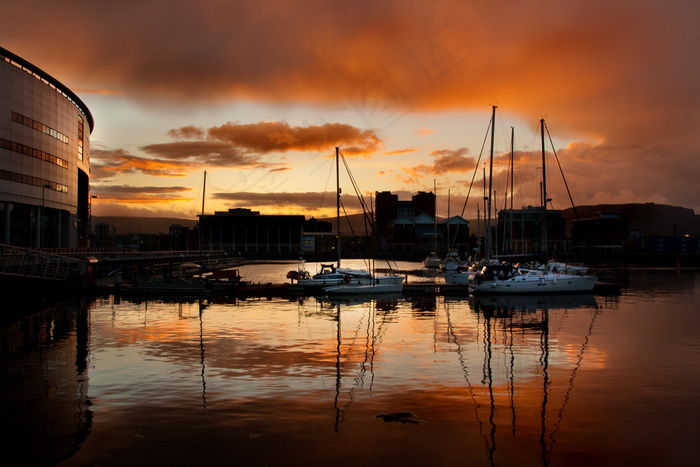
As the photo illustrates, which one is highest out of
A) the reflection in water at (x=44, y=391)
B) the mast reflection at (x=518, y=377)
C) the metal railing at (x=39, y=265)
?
the metal railing at (x=39, y=265)

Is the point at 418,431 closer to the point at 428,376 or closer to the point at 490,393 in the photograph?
the point at 490,393

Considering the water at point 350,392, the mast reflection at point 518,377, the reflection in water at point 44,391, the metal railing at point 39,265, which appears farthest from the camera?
the metal railing at point 39,265

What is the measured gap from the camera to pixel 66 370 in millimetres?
23828

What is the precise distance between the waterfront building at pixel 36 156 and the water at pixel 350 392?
177ft

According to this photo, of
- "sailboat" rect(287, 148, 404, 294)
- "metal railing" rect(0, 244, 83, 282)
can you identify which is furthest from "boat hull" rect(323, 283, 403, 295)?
"metal railing" rect(0, 244, 83, 282)

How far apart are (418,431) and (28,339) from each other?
1031 inches

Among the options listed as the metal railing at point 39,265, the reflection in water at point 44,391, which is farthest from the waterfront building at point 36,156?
the reflection in water at point 44,391

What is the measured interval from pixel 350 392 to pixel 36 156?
86529mm

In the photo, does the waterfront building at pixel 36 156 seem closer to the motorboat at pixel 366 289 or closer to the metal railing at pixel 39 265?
the metal railing at pixel 39 265

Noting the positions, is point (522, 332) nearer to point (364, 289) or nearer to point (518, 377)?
point (518, 377)

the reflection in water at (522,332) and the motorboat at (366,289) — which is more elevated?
the motorboat at (366,289)

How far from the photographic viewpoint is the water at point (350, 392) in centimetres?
1457

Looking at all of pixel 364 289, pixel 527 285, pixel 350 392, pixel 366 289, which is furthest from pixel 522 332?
pixel 366 289

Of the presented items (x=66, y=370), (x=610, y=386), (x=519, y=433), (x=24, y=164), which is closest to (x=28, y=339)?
(x=66, y=370)
